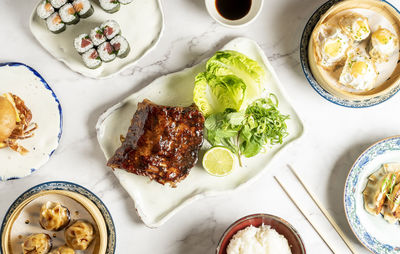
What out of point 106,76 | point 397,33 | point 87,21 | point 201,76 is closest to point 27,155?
point 106,76

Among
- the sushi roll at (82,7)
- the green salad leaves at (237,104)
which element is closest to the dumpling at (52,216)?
the green salad leaves at (237,104)

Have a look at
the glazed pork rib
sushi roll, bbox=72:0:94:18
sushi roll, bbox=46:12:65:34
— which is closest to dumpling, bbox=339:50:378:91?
the glazed pork rib

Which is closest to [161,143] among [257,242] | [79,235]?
[79,235]

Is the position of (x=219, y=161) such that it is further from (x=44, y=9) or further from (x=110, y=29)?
(x=44, y=9)

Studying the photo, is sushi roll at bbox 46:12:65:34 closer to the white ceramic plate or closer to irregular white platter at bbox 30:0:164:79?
irregular white platter at bbox 30:0:164:79

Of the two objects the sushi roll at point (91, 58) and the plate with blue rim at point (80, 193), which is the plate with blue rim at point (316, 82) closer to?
the sushi roll at point (91, 58)
